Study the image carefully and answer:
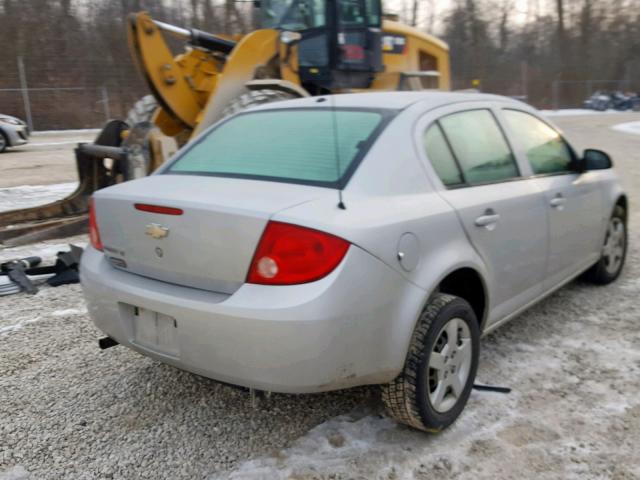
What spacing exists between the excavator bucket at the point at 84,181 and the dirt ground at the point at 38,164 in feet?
12.7

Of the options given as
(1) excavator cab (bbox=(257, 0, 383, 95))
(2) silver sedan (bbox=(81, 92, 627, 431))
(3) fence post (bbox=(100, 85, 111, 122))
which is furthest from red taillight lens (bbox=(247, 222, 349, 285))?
(3) fence post (bbox=(100, 85, 111, 122))

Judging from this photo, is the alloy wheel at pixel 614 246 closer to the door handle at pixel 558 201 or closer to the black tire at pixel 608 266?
the black tire at pixel 608 266

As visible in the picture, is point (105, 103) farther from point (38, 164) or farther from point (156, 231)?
point (156, 231)

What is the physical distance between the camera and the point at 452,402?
2.91 metres

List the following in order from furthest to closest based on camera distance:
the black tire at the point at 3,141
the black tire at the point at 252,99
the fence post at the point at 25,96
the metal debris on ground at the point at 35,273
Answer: the fence post at the point at 25,96
the black tire at the point at 3,141
the black tire at the point at 252,99
the metal debris on ground at the point at 35,273

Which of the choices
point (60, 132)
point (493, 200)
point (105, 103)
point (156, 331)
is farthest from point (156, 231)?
point (105, 103)

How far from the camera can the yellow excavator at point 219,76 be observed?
662cm


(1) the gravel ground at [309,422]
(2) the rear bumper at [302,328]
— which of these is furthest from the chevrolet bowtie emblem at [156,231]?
(1) the gravel ground at [309,422]

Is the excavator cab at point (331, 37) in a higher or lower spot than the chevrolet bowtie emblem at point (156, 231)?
higher

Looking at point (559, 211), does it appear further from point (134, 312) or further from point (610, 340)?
point (134, 312)

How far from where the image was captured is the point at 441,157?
3.09 meters

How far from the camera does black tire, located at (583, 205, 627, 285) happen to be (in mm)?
4754

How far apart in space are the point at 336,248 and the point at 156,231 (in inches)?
33.8

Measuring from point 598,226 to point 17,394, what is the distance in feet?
13.1
